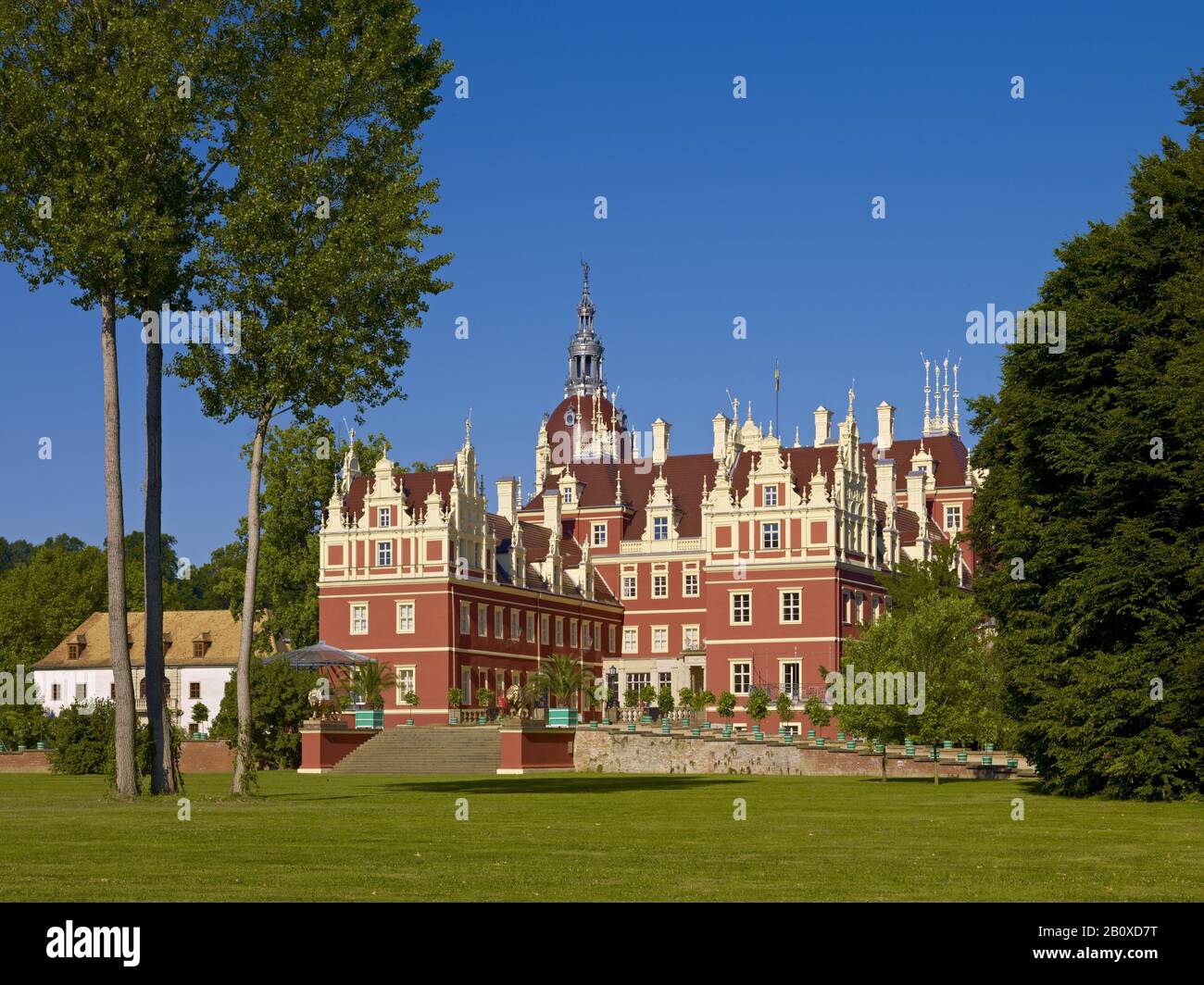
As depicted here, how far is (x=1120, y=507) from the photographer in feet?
138

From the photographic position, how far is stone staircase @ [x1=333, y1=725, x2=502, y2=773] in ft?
224

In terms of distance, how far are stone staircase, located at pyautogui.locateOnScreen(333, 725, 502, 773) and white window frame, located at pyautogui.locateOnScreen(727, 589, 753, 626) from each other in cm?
1982

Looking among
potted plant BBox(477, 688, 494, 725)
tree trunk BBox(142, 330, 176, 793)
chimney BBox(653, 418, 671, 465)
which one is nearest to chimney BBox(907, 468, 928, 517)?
chimney BBox(653, 418, 671, 465)

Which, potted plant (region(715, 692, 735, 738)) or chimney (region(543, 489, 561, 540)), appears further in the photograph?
chimney (region(543, 489, 561, 540))

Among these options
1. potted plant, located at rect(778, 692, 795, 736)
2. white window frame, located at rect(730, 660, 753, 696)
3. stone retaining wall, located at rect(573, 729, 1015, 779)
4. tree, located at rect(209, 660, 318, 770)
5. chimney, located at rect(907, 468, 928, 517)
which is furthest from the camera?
chimney, located at rect(907, 468, 928, 517)

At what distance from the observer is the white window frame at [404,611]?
87.6 metres

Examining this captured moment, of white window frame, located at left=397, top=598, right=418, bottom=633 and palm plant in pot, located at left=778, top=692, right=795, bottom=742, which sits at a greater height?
white window frame, located at left=397, top=598, right=418, bottom=633

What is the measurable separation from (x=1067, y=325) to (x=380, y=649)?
5258cm

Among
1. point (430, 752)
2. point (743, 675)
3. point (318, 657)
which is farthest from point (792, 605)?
point (318, 657)

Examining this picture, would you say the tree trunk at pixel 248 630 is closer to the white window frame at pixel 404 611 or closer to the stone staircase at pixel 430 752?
the stone staircase at pixel 430 752

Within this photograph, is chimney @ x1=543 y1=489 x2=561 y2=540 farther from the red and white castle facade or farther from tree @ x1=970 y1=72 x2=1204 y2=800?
tree @ x1=970 y1=72 x2=1204 y2=800

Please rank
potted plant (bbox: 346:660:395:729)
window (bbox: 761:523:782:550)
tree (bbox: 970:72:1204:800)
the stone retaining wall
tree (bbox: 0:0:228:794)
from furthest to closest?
window (bbox: 761:523:782:550) → potted plant (bbox: 346:660:395:729) → the stone retaining wall → tree (bbox: 970:72:1204:800) → tree (bbox: 0:0:228:794)

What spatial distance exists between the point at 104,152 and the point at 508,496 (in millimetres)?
70000

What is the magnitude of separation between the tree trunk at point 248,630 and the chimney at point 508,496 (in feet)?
213
